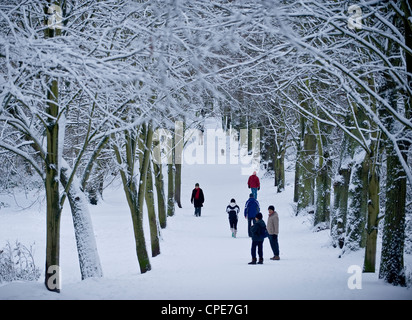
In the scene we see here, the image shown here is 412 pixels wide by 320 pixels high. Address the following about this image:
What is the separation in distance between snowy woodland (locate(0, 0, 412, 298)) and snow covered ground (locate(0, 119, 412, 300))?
689 mm

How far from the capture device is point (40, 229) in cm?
1978

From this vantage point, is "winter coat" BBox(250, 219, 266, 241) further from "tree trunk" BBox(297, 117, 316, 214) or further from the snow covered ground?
"tree trunk" BBox(297, 117, 316, 214)

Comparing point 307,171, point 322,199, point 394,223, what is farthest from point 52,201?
point 307,171

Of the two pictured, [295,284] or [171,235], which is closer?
[295,284]

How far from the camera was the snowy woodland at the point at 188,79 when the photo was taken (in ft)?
18.7

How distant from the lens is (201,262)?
11781 millimetres

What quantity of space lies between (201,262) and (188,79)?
4.77 metres

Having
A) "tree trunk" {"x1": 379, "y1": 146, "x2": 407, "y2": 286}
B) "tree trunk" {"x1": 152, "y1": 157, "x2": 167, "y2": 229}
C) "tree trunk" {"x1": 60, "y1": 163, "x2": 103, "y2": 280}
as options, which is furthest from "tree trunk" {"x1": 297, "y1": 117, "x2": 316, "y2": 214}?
"tree trunk" {"x1": 60, "y1": 163, "x2": 103, "y2": 280}

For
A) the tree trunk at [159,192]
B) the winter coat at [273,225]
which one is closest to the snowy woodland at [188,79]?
the winter coat at [273,225]

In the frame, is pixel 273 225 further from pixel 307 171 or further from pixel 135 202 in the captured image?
pixel 307 171

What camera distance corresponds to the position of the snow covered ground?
713cm

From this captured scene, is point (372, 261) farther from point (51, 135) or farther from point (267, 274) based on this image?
point (51, 135)
